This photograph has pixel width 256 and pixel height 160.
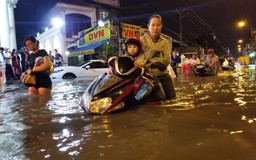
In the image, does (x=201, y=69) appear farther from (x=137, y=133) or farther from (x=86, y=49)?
(x=86, y=49)

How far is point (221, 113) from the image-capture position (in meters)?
4.12

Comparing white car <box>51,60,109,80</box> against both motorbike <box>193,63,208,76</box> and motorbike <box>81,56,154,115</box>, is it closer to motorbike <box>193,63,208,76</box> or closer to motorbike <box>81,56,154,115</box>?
motorbike <box>193,63,208,76</box>

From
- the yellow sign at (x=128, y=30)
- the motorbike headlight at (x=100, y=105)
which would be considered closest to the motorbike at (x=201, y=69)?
the yellow sign at (x=128, y=30)

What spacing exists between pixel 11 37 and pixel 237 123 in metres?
21.0

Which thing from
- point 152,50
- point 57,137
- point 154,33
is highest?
point 154,33

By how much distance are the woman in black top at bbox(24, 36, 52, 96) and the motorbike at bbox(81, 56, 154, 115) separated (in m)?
1.71

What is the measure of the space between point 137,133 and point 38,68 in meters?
3.37

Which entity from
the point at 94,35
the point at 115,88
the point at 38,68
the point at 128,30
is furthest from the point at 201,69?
the point at 94,35

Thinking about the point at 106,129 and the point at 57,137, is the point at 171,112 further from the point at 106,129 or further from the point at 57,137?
the point at 57,137

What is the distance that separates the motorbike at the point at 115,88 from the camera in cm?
416

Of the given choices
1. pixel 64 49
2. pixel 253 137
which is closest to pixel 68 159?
pixel 253 137

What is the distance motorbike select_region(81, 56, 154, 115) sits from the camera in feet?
13.6

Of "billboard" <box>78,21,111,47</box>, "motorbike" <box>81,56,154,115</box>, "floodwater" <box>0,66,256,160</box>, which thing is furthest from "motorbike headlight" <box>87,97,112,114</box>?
"billboard" <box>78,21,111,47</box>

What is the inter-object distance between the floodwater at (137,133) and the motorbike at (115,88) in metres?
0.16
